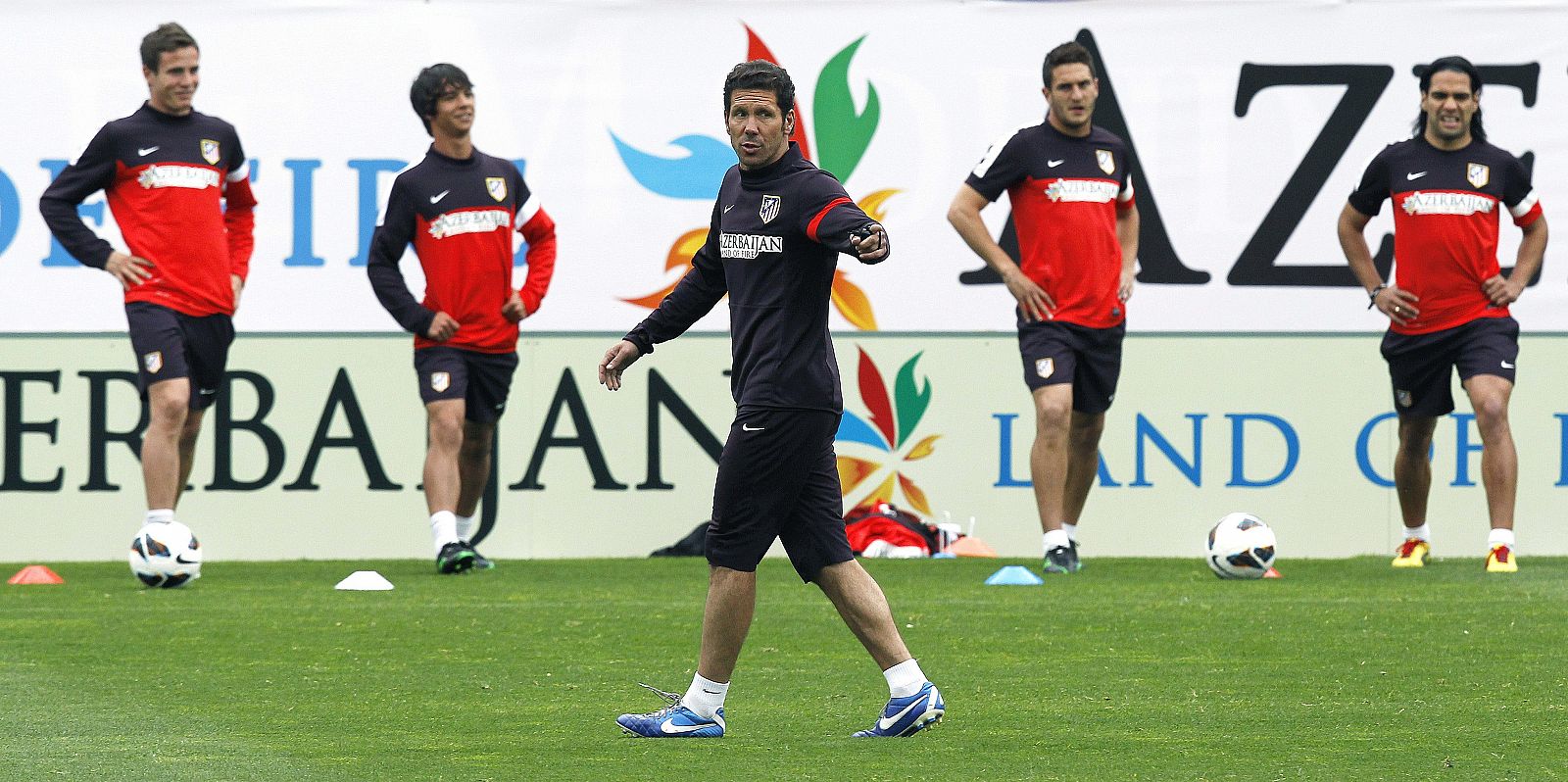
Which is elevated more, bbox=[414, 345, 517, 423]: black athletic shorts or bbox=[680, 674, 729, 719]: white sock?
bbox=[414, 345, 517, 423]: black athletic shorts

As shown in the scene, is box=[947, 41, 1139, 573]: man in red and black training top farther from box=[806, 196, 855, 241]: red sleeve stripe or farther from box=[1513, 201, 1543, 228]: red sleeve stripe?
box=[806, 196, 855, 241]: red sleeve stripe

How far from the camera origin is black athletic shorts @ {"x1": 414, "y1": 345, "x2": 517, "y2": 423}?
34.4ft

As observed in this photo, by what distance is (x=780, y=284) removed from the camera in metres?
5.50

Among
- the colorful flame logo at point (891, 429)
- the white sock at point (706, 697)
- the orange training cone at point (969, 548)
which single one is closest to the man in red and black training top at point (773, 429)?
the white sock at point (706, 697)

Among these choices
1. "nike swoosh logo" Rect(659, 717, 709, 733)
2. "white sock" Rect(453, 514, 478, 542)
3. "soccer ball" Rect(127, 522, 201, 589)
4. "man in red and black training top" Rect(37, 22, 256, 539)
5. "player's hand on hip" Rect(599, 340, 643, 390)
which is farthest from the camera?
"white sock" Rect(453, 514, 478, 542)

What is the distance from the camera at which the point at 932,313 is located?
1240cm

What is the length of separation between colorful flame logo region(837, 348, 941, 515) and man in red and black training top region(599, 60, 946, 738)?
22.2 feet

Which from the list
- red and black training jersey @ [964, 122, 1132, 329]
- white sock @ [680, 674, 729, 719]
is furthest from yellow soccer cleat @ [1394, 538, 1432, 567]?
white sock @ [680, 674, 729, 719]

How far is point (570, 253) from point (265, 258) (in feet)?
5.53

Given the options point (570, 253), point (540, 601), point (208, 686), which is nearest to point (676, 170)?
point (570, 253)

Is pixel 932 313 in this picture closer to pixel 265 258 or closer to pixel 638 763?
pixel 265 258

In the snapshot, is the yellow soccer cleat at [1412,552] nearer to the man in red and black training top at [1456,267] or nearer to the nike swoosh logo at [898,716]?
the man in red and black training top at [1456,267]

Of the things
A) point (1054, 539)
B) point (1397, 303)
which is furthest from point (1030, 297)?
point (1397, 303)

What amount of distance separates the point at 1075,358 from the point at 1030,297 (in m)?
0.41
